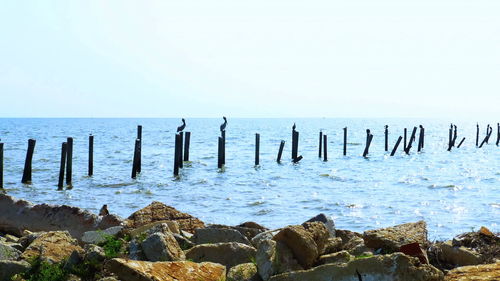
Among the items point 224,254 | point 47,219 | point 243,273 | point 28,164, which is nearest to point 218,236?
A: point 224,254

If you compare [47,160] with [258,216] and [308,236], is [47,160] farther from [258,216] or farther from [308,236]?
[308,236]

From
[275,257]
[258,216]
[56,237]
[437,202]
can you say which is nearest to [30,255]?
[56,237]

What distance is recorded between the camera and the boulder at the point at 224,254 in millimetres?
6516

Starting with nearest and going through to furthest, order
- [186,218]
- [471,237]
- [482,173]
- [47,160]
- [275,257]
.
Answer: [275,257] < [471,237] < [186,218] < [482,173] < [47,160]

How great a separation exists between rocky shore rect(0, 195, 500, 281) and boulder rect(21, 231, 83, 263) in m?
0.01

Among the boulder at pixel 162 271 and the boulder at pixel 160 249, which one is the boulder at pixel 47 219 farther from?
the boulder at pixel 162 271

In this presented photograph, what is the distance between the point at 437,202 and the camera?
19.7 meters

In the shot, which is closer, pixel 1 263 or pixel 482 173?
pixel 1 263

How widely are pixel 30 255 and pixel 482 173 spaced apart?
27.3 metres

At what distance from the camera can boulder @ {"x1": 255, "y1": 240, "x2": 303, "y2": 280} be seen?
5754mm

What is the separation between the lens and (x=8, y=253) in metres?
A: 7.26

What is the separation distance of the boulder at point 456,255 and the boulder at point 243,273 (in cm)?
193

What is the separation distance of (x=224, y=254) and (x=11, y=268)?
218cm

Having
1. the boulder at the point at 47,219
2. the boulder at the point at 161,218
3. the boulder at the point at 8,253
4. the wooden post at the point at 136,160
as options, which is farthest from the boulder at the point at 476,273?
the wooden post at the point at 136,160
